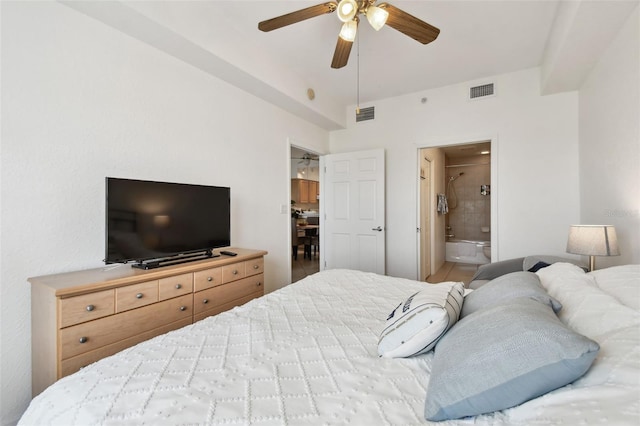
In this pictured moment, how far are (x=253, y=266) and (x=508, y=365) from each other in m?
2.20

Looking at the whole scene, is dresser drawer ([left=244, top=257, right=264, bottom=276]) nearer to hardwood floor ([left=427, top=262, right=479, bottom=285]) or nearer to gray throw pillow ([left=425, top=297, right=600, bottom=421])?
gray throw pillow ([left=425, top=297, right=600, bottom=421])

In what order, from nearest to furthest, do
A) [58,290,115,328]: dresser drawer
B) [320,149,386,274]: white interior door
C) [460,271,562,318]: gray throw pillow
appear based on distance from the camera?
[460,271,562,318]: gray throw pillow, [58,290,115,328]: dresser drawer, [320,149,386,274]: white interior door

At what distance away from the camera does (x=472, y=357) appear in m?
0.73


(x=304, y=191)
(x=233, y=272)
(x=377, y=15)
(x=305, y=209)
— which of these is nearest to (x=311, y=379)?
(x=233, y=272)

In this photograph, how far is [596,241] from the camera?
6.52 ft

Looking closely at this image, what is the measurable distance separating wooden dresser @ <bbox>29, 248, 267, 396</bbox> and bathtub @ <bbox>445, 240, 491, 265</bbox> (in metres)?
5.57

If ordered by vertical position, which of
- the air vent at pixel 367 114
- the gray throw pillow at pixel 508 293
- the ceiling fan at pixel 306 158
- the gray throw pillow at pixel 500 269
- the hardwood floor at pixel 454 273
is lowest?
the hardwood floor at pixel 454 273

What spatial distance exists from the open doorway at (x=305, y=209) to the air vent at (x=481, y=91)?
3651mm

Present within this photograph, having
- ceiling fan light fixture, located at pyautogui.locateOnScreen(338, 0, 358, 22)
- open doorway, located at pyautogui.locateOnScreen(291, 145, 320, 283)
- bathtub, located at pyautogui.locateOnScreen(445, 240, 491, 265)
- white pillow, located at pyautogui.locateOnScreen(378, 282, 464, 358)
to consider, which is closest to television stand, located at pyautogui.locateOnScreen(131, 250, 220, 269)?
white pillow, located at pyautogui.locateOnScreen(378, 282, 464, 358)

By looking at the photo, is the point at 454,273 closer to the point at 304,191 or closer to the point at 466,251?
the point at 466,251

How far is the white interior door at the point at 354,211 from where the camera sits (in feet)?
13.0

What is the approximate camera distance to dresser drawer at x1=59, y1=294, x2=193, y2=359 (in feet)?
4.80

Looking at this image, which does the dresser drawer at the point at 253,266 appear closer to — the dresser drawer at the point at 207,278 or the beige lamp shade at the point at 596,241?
the dresser drawer at the point at 207,278

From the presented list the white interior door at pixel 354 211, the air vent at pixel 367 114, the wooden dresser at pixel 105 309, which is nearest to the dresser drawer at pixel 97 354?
the wooden dresser at pixel 105 309
